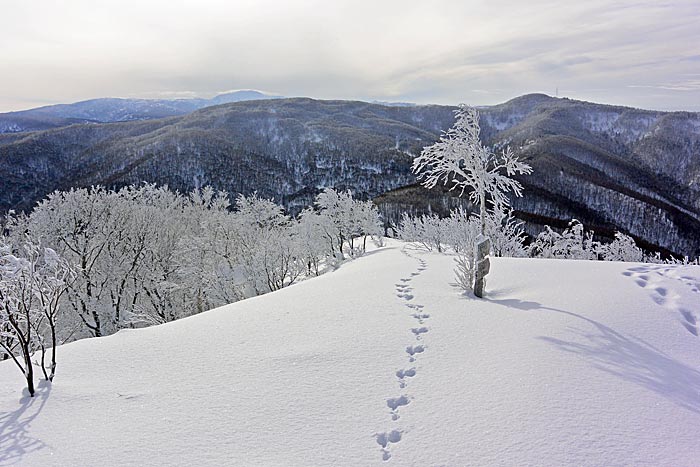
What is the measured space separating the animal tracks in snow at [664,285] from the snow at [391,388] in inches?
2.4

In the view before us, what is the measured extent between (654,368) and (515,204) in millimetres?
139248

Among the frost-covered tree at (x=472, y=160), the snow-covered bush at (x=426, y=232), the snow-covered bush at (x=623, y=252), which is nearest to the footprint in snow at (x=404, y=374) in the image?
the frost-covered tree at (x=472, y=160)

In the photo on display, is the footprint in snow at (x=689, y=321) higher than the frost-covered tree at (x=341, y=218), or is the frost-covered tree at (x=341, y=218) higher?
the footprint in snow at (x=689, y=321)

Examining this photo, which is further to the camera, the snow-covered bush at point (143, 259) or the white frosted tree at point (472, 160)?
the snow-covered bush at point (143, 259)

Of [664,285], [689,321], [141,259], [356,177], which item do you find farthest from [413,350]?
[356,177]

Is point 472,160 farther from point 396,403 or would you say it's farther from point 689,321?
point 396,403

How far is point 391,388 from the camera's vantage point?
15.8 feet

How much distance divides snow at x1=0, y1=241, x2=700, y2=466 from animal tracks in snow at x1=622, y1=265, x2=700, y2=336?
6cm

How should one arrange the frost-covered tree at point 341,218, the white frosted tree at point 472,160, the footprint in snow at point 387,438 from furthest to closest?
1. the frost-covered tree at point 341,218
2. the white frosted tree at point 472,160
3. the footprint in snow at point 387,438

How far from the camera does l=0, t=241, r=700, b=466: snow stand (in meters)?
3.71

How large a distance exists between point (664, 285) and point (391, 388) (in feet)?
23.0

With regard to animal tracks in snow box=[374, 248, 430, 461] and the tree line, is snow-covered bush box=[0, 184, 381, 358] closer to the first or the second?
the tree line

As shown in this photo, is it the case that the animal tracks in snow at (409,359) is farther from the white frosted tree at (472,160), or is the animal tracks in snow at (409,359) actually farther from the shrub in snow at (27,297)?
the shrub in snow at (27,297)

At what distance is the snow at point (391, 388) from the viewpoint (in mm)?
3711
